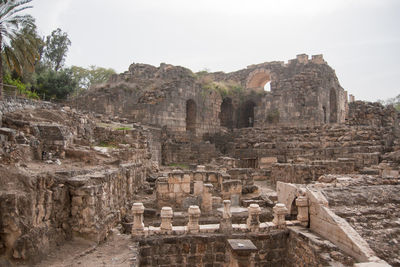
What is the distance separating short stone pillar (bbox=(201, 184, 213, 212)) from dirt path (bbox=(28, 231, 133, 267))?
3093 mm

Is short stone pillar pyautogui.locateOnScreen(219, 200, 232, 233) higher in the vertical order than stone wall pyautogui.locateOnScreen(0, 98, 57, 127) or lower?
lower

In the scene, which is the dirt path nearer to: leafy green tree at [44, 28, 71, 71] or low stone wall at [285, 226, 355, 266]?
low stone wall at [285, 226, 355, 266]

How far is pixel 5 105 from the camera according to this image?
381 inches

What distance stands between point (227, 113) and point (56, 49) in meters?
20.4

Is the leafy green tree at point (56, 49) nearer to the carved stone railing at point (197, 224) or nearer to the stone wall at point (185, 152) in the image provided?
the stone wall at point (185, 152)

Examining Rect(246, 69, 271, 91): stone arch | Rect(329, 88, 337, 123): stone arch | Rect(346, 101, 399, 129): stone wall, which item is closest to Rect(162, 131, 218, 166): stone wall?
Rect(346, 101, 399, 129): stone wall

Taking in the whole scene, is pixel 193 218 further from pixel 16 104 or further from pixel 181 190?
pixel 16 104

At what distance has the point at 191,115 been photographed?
21.1 meters

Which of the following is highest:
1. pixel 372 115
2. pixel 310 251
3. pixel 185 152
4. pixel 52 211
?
pixel 372 115

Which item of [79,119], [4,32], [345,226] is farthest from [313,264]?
[4,32]

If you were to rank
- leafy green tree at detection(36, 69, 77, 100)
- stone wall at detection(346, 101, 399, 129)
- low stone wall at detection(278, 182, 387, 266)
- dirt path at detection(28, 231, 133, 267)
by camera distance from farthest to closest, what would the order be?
leafy green tree at detection(36, 69, 77, 100) < stone wall at detection(346, 101, 399, 129) < low stone wall at detection(278, 182, 387, 266) < dirt path at detection(28, 231, 133, 267)

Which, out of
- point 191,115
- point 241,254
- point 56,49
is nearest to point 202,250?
point 241,254

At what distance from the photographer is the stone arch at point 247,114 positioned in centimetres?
2564

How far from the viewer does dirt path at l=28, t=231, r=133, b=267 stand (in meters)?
4.54
